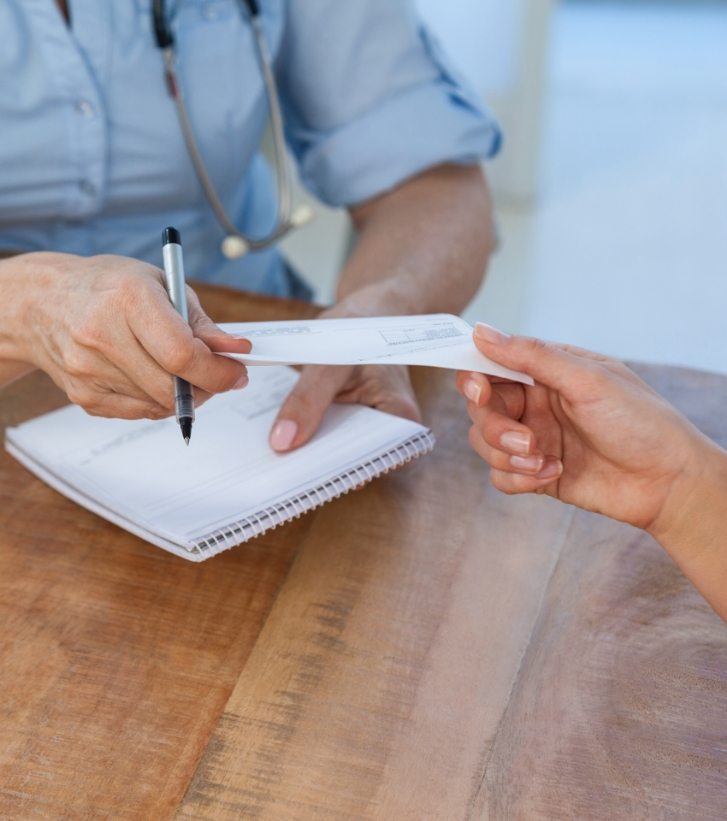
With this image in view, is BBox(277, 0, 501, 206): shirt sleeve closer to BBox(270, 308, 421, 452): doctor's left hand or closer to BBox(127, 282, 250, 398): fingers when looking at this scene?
BBox(270, 308, 421, 452): doctor's left hand

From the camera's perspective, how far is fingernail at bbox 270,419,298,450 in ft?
2.86

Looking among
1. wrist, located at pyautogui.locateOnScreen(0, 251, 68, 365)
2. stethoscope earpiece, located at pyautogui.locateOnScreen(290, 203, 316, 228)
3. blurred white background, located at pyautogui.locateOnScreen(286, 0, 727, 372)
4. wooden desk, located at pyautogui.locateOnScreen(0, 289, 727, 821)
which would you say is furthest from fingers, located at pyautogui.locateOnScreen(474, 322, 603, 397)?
blurred white background, located at pyautogui.locateOnScreen(286, 0, 727, 372)

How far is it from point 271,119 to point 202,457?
532 mm

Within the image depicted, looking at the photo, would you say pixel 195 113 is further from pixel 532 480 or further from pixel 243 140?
pixel 532 480

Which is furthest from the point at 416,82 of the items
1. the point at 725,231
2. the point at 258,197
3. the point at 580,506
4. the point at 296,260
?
the point at 725,231

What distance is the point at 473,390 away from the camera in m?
0.78

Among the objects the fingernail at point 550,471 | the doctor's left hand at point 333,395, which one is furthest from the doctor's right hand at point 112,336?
the fingernail at point 550,471

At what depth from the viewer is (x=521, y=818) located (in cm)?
62

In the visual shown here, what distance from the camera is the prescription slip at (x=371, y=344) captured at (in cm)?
73

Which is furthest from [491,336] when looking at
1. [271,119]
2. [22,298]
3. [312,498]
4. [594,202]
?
[594,202]

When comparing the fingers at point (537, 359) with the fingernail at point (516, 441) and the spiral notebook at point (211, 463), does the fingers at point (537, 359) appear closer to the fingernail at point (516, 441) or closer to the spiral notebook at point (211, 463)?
the fingernail at point (516, 441)

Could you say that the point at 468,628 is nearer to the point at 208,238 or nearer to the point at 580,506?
the point at 580,506

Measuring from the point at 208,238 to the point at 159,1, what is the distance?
0.30m

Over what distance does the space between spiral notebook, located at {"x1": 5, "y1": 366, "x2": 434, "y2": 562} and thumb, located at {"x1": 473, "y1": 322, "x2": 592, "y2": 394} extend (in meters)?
0.15
